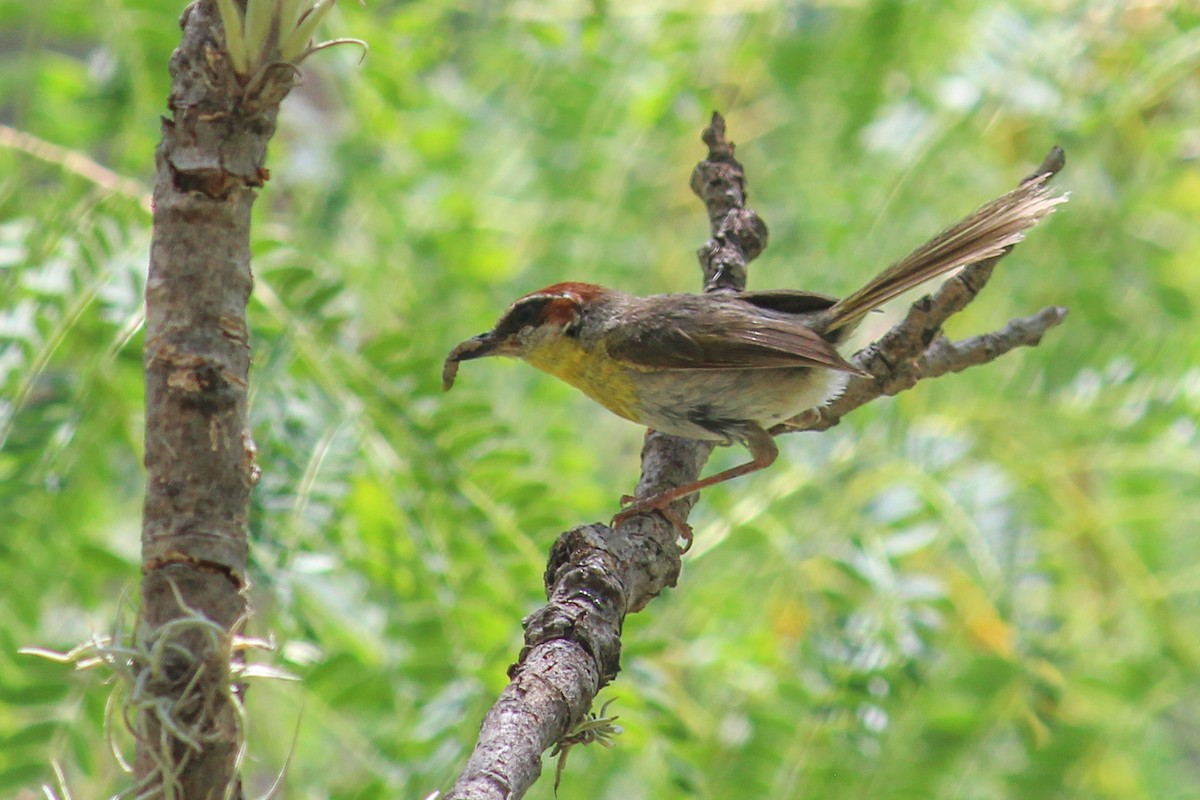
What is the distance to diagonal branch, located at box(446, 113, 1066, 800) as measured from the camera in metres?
1.61

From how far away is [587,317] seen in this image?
336cm

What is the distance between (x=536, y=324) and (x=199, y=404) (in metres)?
1.77

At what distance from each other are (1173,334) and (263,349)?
2.94 metres

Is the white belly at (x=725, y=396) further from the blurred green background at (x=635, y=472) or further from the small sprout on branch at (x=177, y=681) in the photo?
the small sprout on branch at (x=177, y=681)

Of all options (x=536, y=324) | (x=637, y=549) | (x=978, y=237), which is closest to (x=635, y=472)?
(x=536, y=324)

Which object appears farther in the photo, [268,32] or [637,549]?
[637,549]

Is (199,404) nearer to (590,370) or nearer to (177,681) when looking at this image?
(177,681)

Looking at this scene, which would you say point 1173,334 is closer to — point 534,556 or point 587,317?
point 587,317

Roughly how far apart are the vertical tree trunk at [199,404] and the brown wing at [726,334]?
1.69 m

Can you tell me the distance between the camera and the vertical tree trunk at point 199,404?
152 centimetres

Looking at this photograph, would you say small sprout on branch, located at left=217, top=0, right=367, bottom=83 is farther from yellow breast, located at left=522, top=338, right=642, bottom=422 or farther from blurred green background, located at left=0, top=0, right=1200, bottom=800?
yellow breast, located at left=522, top=338, right=642, bottom=422

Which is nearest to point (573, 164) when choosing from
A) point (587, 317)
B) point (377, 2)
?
point (377, 2)

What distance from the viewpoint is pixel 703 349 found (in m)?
3.14

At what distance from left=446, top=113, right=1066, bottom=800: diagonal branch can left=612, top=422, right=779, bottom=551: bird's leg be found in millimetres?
35
